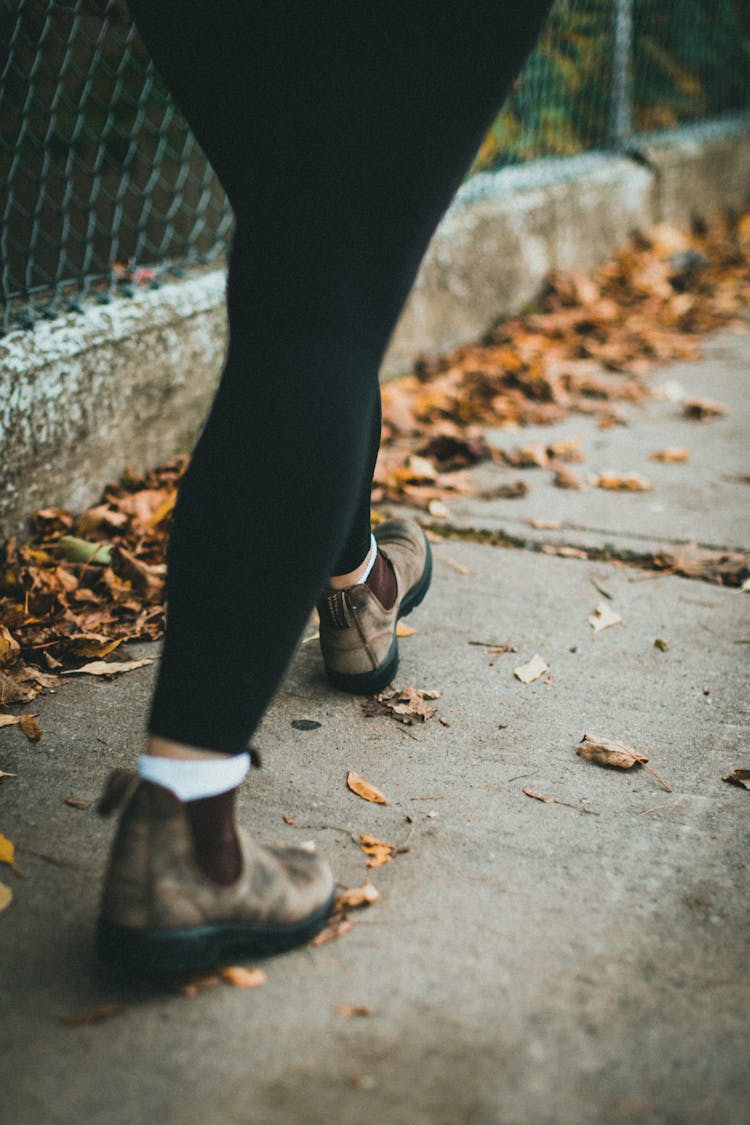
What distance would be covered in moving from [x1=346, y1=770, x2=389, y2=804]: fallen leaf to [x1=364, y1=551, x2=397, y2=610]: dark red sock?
1.05 ft

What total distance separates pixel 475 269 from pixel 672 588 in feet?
6.89

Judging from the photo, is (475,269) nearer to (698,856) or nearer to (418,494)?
(418,494)

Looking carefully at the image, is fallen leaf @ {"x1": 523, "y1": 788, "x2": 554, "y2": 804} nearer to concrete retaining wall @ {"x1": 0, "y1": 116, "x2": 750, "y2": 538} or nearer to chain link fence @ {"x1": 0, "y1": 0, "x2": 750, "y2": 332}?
concrete retaining wall @ {"x1": 0, "y1": 116, "x2": 750, "y2": 538}

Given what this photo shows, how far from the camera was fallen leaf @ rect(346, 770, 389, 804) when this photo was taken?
1376 mm

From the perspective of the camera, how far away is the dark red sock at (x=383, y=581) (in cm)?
162

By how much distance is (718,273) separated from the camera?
5082 millimetres

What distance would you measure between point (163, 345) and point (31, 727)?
1174mm

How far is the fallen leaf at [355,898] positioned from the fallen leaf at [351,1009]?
16cm

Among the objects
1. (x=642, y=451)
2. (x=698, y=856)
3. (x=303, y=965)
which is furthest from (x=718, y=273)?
(x=303, y=965)

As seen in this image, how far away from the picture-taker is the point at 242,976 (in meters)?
1.06

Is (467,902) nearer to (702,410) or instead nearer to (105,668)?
(105,668)

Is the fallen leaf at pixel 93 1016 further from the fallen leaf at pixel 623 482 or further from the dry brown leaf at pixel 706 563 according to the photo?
the fallen leaf at pixel 623 482

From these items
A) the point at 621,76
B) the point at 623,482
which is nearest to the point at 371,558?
the point at 623,482

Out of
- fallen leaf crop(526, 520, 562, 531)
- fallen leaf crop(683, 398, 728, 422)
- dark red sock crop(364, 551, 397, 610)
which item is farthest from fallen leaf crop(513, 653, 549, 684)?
fallen leaf crop(683, 398, 728, 422)
